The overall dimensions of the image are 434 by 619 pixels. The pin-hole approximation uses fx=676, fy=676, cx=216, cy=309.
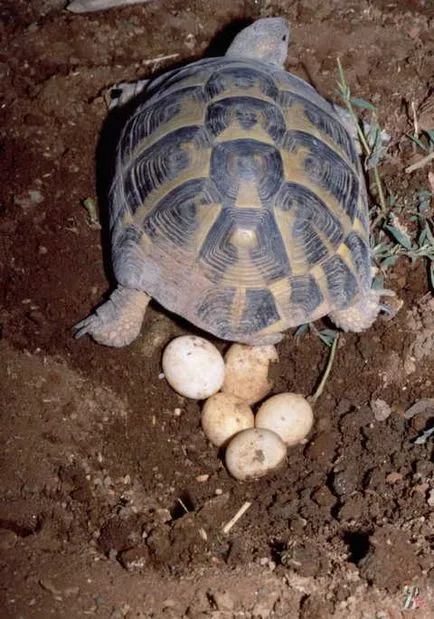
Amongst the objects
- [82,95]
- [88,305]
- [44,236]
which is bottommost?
[88,305]

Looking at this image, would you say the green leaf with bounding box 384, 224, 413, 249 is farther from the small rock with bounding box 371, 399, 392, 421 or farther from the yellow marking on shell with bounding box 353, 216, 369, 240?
the small rock with bounding box 371, 399, 392, 421

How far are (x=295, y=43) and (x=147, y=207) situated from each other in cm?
192

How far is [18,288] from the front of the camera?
3.30 meters

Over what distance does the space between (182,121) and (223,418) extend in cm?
127

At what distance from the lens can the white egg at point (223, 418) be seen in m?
2.93

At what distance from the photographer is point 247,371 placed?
3061 mm

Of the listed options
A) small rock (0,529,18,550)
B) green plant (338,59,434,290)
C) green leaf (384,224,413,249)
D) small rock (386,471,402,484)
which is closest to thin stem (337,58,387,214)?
green plant (338,59,434,290)

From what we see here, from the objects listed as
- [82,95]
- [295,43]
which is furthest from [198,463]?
[295,43]

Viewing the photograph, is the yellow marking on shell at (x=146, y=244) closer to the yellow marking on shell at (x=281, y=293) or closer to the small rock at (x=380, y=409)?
the yellow marking on shell at (x=281, y=293)

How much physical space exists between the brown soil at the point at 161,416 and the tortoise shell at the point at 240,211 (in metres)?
0.51

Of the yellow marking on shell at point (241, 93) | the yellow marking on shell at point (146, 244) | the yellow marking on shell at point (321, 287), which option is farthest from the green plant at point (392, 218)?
the yellow marking on shell at point (146, 244)

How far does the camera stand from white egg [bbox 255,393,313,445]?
2.89m

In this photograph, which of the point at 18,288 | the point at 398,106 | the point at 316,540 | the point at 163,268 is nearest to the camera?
the point at 316,540

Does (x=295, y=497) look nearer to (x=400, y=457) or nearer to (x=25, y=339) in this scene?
(x=400, y=457)
